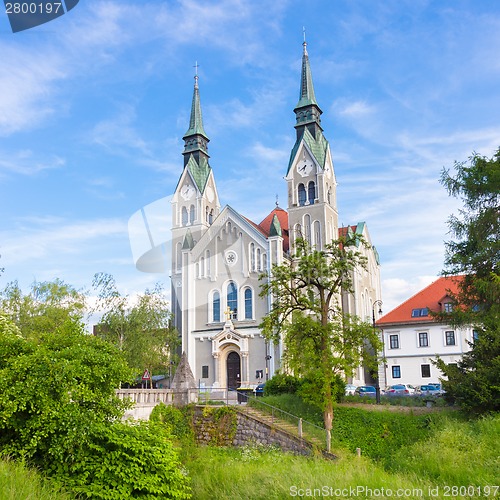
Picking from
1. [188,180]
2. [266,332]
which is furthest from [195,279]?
[266,332]

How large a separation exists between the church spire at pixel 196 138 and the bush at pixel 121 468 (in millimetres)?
46814

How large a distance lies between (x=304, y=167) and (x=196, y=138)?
46.1 feet

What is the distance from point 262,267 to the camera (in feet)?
155

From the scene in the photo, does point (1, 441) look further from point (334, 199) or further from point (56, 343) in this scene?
point (334, 199)

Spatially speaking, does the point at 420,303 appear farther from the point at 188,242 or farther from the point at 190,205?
the point at 190,205

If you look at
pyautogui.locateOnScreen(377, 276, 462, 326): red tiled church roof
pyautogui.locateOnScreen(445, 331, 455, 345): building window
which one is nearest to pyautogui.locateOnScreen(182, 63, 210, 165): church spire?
pyautogui.locateOnScreen(377, 276, 462, 326): red tiled church roof

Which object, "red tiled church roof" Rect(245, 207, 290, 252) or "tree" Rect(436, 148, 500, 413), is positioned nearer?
"tree" Rect(436, 148, 500, 413)

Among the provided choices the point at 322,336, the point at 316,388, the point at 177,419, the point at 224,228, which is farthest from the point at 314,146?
the point at 177,419

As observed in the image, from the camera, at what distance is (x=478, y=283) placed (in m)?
23.2

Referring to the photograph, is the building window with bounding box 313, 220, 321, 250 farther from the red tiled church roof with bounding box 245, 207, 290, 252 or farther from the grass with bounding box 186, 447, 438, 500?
the grass with bounding box 186, 447, 438, 500

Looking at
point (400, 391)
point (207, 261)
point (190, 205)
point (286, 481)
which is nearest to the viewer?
point (286, 481)

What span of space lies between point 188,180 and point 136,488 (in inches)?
1810

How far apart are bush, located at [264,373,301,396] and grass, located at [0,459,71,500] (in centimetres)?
1910

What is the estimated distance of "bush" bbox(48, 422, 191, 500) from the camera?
1255 cm
